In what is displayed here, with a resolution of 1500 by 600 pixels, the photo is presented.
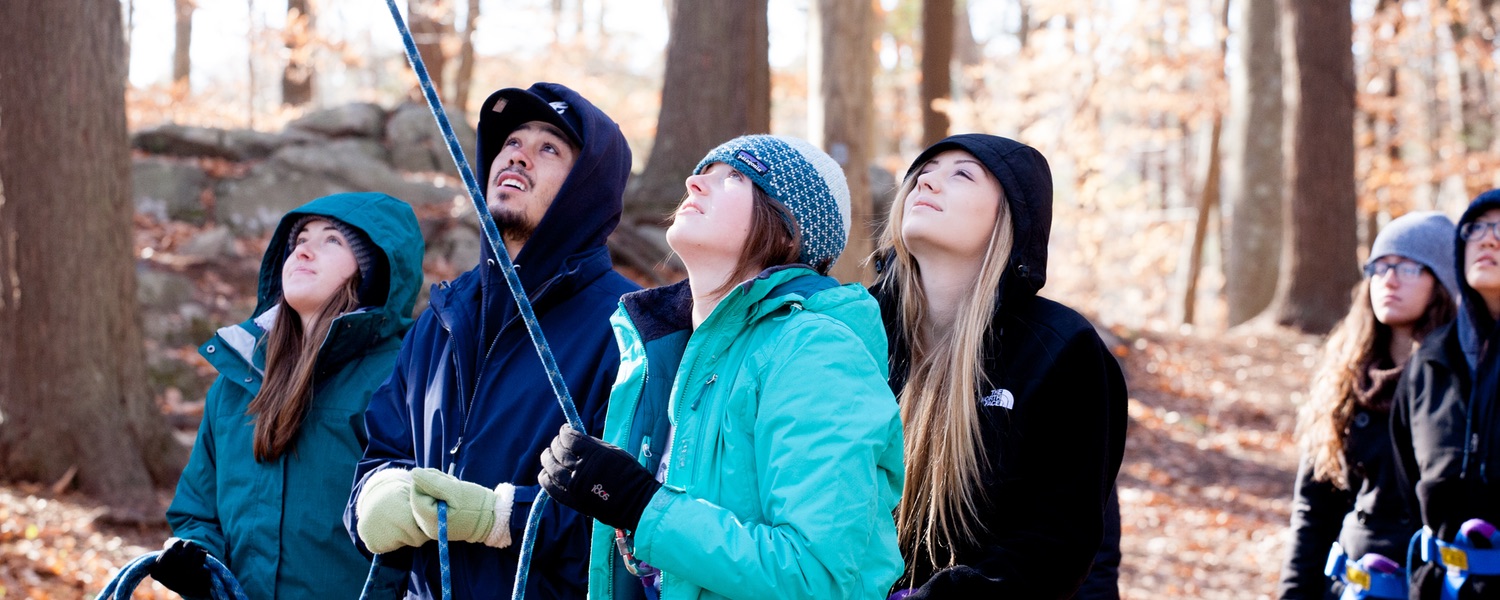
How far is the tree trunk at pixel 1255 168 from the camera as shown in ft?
48.0

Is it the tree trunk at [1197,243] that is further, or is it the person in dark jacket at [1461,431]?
the tree trunk at [1197,243]

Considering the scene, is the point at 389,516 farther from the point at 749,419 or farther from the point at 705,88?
the point at 705,88

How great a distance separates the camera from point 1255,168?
14.8m

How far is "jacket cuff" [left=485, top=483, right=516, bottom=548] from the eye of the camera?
2686mm

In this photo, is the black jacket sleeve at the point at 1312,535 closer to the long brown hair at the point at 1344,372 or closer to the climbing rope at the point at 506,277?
the long brown hair at the point at 1344,372

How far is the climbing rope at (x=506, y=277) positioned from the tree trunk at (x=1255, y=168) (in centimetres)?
1381

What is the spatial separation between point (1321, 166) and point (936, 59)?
484 centimetres

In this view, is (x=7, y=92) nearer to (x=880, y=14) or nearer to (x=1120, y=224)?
(x=880, y=14)

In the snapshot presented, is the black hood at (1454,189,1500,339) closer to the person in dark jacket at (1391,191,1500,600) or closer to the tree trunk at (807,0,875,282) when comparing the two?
the person in dark jacket at (1391,191,1500,600)

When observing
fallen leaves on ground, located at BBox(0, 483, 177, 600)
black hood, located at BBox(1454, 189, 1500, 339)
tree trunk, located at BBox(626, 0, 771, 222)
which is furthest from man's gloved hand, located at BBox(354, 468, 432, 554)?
tree trunk, located at BBox(626, 0, 771, 222)

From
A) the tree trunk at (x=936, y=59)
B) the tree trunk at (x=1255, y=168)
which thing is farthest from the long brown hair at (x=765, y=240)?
the tree trunk at (x=1255, y=168)

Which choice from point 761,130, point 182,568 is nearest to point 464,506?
point 182,568

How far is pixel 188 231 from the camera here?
1061 centimetres

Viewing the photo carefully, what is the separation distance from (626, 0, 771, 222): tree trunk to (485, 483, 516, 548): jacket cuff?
814 cm
